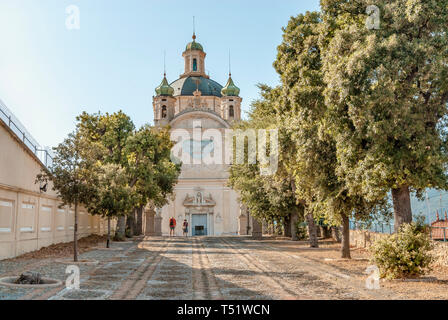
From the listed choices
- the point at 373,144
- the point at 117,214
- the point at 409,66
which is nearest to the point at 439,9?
the point at 409,66

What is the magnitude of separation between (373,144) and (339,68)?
2270 millimetres

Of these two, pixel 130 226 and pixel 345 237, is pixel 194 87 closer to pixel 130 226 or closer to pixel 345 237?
pixel 130 226

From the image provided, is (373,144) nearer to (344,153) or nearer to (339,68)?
(344,153)

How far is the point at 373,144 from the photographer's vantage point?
1268cm

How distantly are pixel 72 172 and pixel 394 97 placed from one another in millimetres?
9889

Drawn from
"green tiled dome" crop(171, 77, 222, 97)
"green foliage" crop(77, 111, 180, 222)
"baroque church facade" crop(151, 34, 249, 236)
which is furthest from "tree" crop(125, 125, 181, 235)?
"green tiled dome" crop(171, 77, 222, 97)

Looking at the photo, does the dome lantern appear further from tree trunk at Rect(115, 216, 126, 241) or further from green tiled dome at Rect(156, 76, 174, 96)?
tree trunk at Rect(115, 216, 126, 241)

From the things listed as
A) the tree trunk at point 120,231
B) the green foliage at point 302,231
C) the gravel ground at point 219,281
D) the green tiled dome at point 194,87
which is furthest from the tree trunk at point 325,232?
the green tiled dome at point 194,87

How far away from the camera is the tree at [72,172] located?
15031mm

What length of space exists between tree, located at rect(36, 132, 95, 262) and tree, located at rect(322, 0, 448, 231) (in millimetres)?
7893

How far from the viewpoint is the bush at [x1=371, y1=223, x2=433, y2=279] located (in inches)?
458

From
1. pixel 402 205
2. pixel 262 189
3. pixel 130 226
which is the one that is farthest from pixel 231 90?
pixel 402 205

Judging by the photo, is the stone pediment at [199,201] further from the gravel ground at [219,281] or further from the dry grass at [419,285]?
the dry grass at [419,285]

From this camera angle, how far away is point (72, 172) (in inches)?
595
